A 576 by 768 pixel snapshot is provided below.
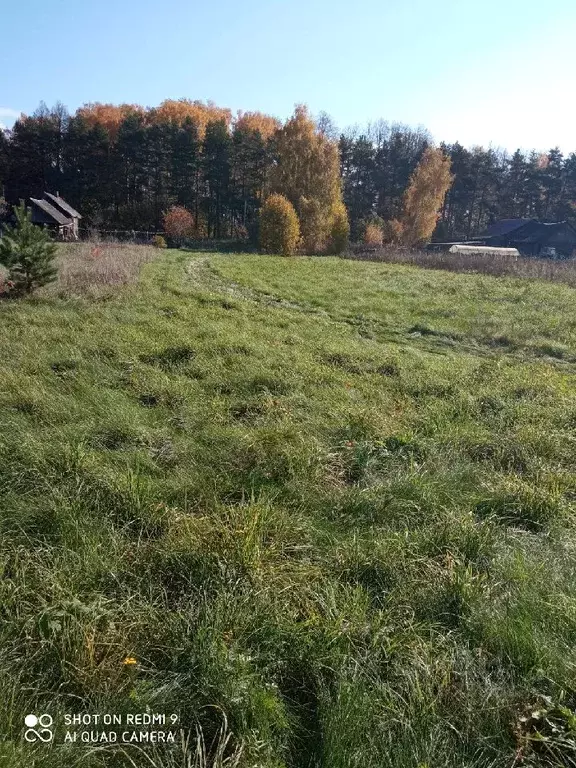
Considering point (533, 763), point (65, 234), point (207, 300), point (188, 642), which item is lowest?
point (533, 763)

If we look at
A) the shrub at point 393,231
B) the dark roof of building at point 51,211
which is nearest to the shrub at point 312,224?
the shrub at point 393,231

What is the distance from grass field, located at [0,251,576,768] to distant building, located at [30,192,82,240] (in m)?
31.9

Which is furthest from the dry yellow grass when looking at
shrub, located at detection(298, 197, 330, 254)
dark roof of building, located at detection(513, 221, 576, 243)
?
dark roof of building, located at detection(513, 221, 576, 243)

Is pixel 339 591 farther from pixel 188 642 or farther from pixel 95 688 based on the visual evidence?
pixel 95 688

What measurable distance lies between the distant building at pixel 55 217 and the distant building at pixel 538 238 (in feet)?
124

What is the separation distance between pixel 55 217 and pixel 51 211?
0.70 metres

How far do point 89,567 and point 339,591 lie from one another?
159 centimetres

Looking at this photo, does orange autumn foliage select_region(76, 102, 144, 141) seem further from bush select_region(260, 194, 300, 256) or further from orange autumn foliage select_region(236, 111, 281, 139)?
bush select_region(260, 194, 300, 256)

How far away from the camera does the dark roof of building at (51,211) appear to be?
35125 millimetres

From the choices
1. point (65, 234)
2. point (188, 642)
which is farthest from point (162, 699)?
point (65, 234)

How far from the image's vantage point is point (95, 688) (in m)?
2.51

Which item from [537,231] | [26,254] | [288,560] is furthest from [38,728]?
[537,231]

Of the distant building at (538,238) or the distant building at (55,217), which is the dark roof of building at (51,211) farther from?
the distant building at (538,238)

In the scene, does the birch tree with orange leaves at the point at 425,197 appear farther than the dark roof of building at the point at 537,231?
Yes
